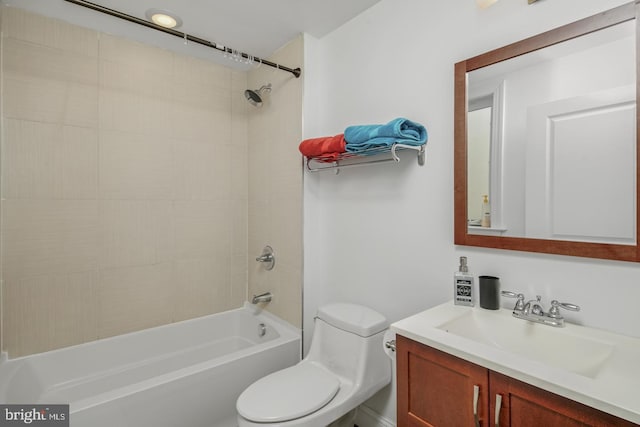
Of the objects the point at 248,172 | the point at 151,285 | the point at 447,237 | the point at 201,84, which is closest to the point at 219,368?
the point at 151,285

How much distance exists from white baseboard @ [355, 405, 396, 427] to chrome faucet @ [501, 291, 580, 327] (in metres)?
1.00

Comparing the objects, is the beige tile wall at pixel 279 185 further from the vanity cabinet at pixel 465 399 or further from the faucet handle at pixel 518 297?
the faucet handle at pixel 518 297

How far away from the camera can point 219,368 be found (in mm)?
1688

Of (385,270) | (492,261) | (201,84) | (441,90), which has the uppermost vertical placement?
(201,84)

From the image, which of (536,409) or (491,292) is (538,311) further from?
(536,409)

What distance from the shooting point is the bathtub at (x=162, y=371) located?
146 centimetres

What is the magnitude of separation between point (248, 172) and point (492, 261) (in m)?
1.97

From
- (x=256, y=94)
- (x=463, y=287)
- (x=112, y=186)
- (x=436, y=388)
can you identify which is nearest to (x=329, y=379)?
(x=436, y=388)

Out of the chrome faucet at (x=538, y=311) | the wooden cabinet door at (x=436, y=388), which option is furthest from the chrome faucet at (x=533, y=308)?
the wooden cabinet door at (x=436, y=388)

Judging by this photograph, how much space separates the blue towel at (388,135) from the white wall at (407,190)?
78mm

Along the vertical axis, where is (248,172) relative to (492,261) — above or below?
above

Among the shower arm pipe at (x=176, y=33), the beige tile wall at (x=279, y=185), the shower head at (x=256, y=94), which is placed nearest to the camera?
the shower arm pipe at (x=176, y=33)

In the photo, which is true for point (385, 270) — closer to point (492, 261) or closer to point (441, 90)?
point (492, 261)

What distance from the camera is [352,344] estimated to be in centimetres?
160
